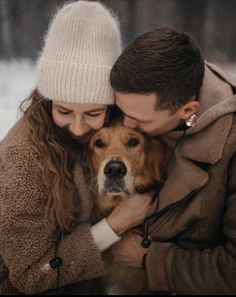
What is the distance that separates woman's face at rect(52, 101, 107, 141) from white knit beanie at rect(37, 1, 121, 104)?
0.04 m

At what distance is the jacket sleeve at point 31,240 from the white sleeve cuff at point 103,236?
3cm

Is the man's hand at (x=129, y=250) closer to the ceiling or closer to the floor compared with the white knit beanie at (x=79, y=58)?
closer to the floor

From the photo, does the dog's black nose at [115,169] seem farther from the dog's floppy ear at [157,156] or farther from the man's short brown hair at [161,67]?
the man's short brown hair at [161,67]

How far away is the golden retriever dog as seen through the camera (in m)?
1.85

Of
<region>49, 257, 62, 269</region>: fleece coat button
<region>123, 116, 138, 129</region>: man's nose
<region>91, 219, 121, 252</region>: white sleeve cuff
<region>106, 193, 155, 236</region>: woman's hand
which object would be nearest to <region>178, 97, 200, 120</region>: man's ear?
<region>123, 116, 138, 129</region>: man's nose

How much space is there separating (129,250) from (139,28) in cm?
193

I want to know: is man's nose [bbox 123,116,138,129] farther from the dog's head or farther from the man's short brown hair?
the man's short brown hair

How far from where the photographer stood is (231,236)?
66.1 inches

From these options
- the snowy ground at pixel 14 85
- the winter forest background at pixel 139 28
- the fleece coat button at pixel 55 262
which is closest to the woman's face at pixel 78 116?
the fleece coat button at pixel 55 262

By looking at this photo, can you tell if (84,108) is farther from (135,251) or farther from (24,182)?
(135,251)

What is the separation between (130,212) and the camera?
6.23 feet

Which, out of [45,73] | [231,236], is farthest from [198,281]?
[45,73]

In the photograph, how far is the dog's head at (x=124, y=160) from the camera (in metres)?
1.84

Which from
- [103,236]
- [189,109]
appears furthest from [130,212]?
[189,109]
